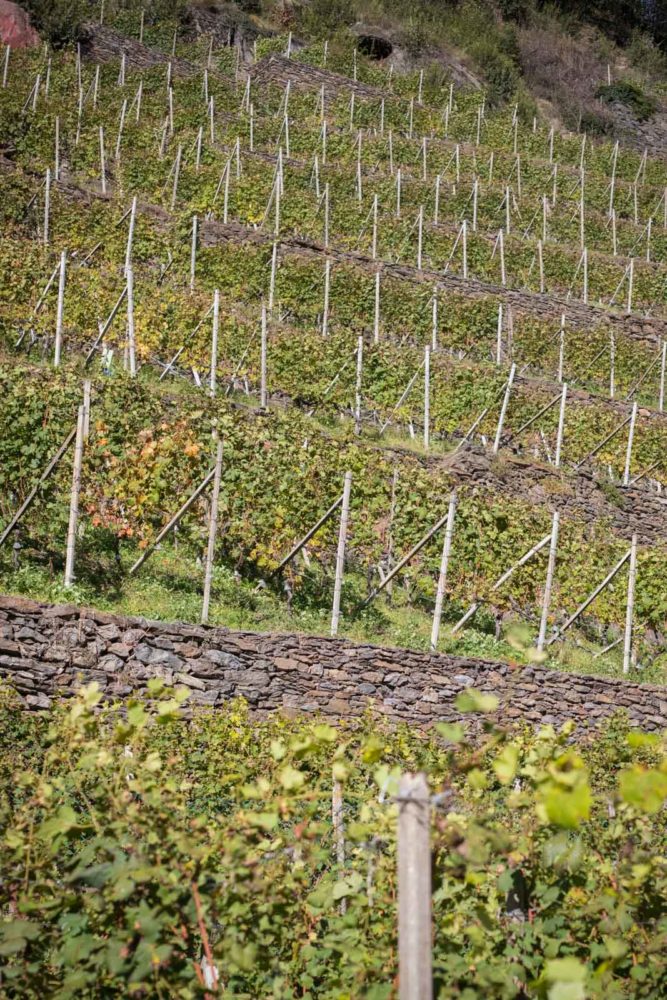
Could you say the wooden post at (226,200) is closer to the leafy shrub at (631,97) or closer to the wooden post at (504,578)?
the wooden post at (504,578)

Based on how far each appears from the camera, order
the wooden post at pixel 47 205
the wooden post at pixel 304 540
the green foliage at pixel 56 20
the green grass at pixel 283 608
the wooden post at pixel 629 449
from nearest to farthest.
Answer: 1. the green grass at pixel 283 608
2. the wooden post at pixel 304 540
3. the wooden post at pixel 629 449
4. the wooden post at pixel 47 205
5. the green foliage at pixel 56 20

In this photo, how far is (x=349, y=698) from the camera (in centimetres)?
832

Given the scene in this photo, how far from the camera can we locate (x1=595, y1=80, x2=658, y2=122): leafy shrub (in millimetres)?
38781

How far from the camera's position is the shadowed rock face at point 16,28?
89.0 feet

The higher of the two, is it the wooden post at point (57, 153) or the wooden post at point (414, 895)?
the wooden post at point (414, 895)

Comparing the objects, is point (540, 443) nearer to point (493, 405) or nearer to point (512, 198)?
point (493, 405)

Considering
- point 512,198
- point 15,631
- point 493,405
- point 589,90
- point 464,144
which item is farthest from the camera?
point 589,90

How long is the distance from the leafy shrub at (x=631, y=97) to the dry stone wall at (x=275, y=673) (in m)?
35.9

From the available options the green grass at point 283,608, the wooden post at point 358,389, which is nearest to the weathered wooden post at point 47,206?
the wooden post at point 358,389

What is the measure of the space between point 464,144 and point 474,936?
1228 inches

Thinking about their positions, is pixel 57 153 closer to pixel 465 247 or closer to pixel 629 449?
pixel 465 247

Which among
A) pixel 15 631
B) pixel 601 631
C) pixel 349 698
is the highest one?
pixel 15 631

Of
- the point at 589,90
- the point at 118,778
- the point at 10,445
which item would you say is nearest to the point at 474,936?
the point at 118,778

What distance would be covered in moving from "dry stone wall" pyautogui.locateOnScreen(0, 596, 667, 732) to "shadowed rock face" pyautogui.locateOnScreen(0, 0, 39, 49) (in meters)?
25.5
